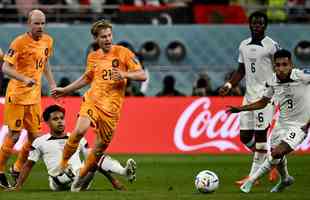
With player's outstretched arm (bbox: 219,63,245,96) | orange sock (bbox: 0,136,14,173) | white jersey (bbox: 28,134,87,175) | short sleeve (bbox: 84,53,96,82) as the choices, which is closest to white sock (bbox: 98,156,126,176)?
white jersey (bbox: 28,134,87,175)

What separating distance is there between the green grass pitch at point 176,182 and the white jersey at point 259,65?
1.49 meters

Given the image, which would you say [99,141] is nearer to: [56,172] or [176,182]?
[56,172]

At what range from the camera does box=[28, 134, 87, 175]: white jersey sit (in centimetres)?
1673

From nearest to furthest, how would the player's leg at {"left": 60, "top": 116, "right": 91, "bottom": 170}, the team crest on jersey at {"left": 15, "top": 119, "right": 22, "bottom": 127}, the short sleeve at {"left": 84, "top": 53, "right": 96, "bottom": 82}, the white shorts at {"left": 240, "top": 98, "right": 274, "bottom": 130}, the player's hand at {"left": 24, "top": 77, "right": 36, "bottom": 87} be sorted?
the player's leg at {"left": 60, "top": 116, "right": 91, "bottom": 170} < the short sleeve at {"left": 84, "top": 53, "right": 96, "bottom": 82} < the player's hand at {"left": 24, "top": 77, "right": 36, "bottom": 87} < the team crest on jersey at {"left": 15, "top": 119, "right": 22, "bottom": 127} < the white shorts at {"left": 240, "top": 98, "right": 274, "bottom": 130}

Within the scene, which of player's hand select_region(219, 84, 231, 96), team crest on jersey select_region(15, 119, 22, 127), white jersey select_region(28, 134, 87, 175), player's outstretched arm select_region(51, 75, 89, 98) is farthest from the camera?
player's hand select_region(219, 84, 231, 96)

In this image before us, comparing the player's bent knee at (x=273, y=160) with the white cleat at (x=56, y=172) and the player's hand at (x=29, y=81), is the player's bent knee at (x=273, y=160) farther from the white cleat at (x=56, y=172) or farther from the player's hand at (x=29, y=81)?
the player's hand at (x=29, y=81)

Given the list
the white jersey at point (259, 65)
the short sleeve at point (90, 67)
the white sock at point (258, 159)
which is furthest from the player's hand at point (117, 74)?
the white sock at point (258, 159)

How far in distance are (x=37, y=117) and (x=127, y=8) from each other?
39.8ft

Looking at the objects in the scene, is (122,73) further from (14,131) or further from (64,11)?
(64,11)

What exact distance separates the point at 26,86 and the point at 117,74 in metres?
2.32

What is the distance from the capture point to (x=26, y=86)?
17.6 metres

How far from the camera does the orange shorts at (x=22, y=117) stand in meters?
17.6

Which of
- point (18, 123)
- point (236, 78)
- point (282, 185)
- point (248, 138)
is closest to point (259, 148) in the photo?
point (248, 138)

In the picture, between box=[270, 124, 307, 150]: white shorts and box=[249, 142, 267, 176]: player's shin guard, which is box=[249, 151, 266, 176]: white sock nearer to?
box=[249, 142, 267, 176]: player's shin guard
